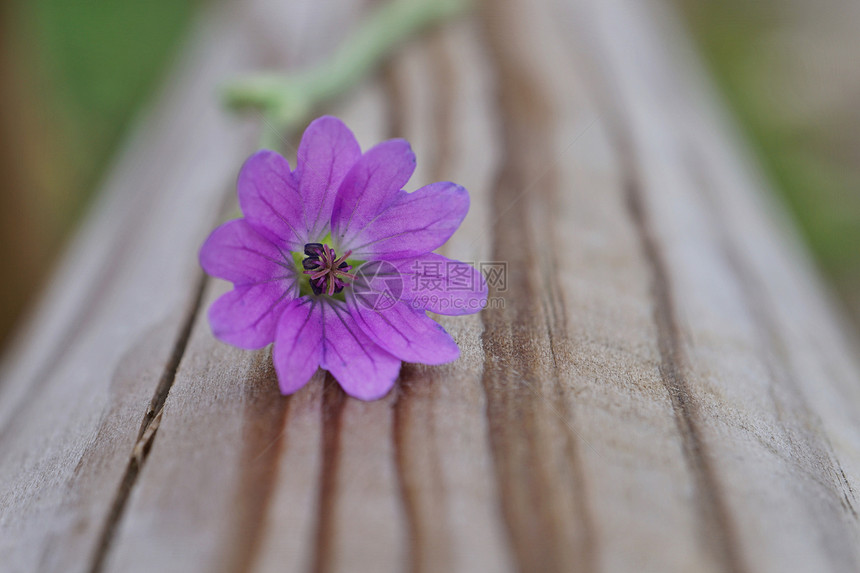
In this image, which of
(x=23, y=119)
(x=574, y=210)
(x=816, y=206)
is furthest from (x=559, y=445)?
(x=816, y=206)

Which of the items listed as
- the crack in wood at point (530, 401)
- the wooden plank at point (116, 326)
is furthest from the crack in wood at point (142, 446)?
the crack in wood at point (530, 401)

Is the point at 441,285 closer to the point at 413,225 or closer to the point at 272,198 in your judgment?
the point at 413,225

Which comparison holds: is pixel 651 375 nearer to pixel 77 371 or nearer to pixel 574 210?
pixel 574 210

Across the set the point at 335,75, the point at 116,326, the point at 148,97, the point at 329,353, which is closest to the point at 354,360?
the point at 329,353

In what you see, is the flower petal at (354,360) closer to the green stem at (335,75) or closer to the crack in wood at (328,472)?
the crack in wood at (328,472)

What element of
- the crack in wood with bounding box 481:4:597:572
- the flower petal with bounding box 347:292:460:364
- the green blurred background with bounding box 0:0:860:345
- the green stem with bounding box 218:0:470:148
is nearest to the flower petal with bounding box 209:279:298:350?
the flower petal with bounding box 347:292:460:364

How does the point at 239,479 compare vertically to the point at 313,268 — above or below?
below
